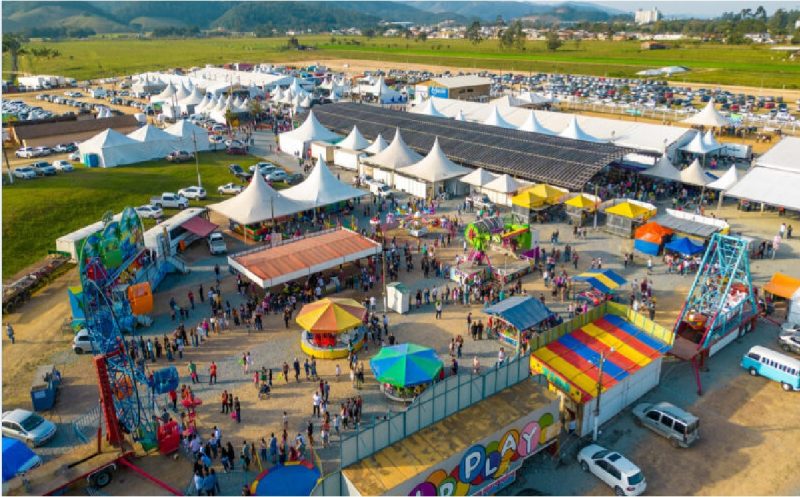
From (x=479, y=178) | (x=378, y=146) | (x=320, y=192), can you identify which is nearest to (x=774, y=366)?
(x=479, y=178)

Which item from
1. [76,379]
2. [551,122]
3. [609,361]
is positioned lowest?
[76,379]

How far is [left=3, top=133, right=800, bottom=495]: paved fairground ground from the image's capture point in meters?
16.4

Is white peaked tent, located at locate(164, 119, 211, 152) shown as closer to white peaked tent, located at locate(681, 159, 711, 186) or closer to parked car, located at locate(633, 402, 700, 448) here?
white peaked tent, located at locate(681, 159, 711, 186)

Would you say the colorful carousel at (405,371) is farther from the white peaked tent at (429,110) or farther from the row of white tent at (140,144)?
the white peaked tent at (429,110)

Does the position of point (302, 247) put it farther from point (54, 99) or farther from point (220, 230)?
point (54, 99)

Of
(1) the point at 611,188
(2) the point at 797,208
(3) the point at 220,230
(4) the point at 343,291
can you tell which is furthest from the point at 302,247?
(2) the point at 797,208

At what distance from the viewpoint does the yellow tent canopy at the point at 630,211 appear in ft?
111

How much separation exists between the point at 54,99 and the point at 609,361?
9571 cm

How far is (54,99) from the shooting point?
3514 inches

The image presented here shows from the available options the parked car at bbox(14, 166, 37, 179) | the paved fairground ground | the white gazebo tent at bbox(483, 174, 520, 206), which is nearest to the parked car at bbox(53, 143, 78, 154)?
the parked car at bbox(14, 166, 37, 179)

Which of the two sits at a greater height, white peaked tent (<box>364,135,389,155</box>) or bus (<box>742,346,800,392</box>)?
white peaked tent (<box>364,135,389,155</box>)

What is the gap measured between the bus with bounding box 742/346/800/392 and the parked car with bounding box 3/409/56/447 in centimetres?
2378

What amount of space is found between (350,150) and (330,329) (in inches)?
1157

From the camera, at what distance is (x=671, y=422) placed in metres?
17.6
